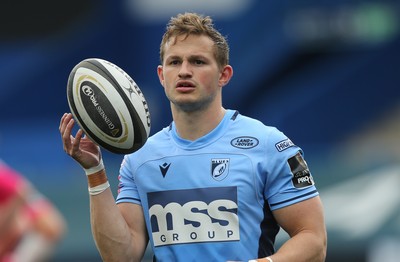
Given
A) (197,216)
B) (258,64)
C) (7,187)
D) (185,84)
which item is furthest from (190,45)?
(258,64)

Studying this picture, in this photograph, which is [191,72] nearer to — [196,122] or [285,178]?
[196,122]

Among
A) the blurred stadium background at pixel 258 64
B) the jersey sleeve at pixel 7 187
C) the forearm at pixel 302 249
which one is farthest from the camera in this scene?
the blurred stadium background at pixel 258 64

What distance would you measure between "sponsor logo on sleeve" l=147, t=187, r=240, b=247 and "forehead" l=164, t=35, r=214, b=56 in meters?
0.75

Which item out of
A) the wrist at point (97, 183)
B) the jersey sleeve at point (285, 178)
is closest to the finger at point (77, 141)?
the wrist at point (97, 183)

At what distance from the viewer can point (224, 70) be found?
6289 millimetres

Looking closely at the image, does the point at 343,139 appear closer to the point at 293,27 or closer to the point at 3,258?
the point at 293,27

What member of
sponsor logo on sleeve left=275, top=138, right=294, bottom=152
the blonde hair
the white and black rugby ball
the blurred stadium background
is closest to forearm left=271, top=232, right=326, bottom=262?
sponsor logo on sleeve left=275, top=138, right=294, bottom=152

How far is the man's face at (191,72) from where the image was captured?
6.12 metres

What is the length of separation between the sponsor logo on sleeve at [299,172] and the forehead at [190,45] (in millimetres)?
738

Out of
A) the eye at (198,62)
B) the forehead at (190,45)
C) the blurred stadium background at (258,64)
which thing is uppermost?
the forehead at (190,45)

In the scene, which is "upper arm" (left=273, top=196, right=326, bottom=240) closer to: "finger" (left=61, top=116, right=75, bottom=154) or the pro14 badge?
the pro14 badge

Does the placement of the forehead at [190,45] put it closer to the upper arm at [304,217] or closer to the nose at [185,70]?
the nose at [185,70]

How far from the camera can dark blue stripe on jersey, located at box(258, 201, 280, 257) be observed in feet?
20.0

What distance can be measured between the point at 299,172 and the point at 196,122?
648 millimetres
